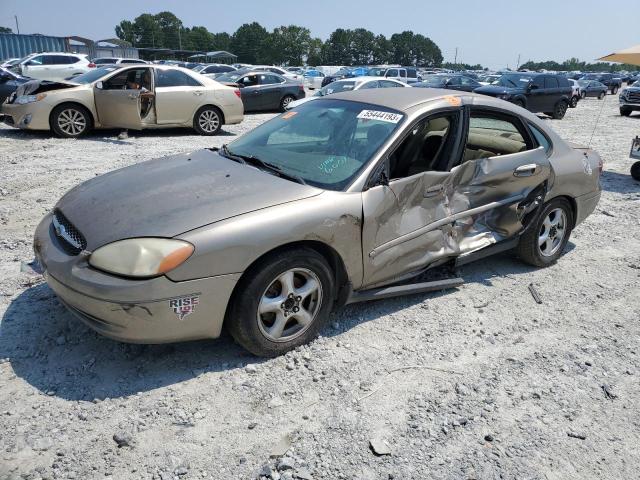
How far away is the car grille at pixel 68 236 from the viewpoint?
2918 mm

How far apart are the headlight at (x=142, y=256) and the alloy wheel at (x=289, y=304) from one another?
1.83 ft

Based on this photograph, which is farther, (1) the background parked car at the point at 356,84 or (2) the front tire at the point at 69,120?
(1) the background parked car at the point at 356,84

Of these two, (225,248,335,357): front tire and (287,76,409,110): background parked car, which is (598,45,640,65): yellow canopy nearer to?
(287,76,409,110): background parked car

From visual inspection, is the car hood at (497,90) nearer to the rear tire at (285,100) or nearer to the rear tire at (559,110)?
the rear tire at (559,110)

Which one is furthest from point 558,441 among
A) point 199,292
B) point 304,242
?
point 199,292

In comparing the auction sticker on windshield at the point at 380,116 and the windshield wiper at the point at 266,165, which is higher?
the auction sticker on windshield at the point at 380,116

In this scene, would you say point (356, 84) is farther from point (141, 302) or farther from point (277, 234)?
point (141, 302)

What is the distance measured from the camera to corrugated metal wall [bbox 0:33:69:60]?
3619 cm

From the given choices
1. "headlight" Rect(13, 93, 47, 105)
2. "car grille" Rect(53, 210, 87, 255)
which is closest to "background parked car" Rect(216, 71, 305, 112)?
"headlight" Rect(13, 93, 47, 105)

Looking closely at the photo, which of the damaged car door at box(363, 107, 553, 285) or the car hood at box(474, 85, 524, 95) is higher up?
the damaged car door at box(363, 107, 553, 285)

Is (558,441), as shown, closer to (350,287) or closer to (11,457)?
(350,287)

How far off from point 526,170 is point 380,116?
1.47m

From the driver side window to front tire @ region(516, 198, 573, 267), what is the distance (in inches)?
49.9

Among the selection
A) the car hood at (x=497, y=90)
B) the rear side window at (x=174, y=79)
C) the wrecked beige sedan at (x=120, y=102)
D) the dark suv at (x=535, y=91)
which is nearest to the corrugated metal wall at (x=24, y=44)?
the wrecked beige sedan at (x=120, y=102)
